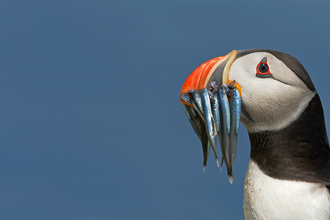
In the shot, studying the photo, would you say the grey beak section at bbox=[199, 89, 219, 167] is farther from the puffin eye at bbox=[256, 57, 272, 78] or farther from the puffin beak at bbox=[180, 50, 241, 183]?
the puffin eye at bbox=[256, 57, 272, 78]

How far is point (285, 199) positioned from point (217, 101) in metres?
0.89

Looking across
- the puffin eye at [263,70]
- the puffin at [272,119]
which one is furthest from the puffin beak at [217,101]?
the puffin eye at [263,70]

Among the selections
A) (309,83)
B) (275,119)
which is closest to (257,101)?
(275,119)

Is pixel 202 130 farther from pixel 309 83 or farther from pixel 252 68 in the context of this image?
pixel 309 83

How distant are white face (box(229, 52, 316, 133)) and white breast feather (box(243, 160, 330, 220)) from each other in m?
0.44

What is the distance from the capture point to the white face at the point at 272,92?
124 inches

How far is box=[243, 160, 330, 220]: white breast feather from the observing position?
2.98 metres

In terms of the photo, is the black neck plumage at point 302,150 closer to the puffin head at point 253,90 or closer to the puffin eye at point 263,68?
the puffin head at point 253,90

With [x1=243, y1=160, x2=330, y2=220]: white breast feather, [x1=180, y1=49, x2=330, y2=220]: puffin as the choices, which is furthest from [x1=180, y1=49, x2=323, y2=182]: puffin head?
[x1=243, y1=160, x2=330, y2=220]: white breast feather

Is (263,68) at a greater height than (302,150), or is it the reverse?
(263,68)

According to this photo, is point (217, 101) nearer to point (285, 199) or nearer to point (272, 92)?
point (272, 92)

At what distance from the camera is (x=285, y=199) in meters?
3.08

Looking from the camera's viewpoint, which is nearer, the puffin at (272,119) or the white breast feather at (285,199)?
the white breast feather at (285,199)

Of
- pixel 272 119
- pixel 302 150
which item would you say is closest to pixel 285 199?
pixel 302 150
